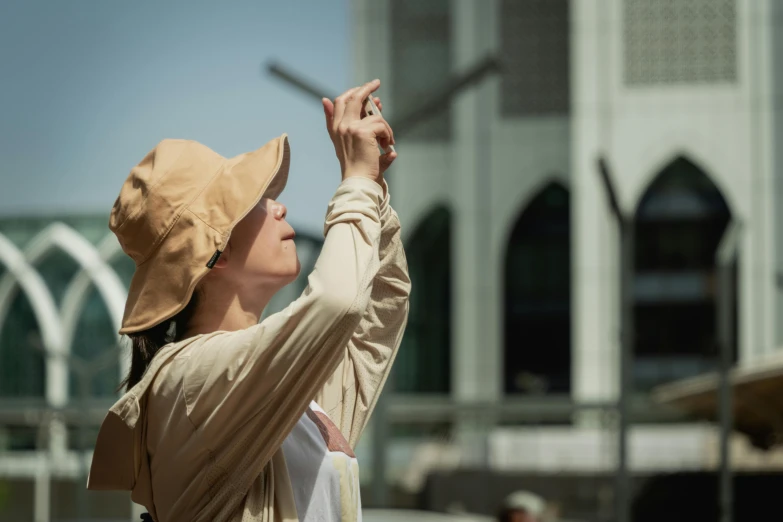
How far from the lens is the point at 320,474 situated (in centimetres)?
174

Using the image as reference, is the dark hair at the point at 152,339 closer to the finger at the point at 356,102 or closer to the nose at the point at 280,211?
the nose at the point at 280,211

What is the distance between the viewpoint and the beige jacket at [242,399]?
159 cm

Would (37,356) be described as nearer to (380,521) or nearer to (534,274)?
(534,274)

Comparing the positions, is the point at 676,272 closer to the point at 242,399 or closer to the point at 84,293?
the point at 84,293

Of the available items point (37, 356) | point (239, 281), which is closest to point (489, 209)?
point (37, 356)

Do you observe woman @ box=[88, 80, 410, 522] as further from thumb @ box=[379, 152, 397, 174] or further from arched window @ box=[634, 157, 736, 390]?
arched window @ box=[634, 157, 736, 390]

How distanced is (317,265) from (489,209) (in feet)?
112

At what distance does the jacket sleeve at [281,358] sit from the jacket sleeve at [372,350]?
29 centimetres

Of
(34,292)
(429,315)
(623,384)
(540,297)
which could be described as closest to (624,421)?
(623,384)

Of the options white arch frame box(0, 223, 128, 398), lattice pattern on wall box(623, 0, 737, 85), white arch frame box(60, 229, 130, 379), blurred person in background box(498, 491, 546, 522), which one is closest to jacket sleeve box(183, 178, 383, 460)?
blurred person in background box(498, 491, 546, 522)

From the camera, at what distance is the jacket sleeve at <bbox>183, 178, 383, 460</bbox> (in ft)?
5.20

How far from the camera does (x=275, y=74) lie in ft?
35.9

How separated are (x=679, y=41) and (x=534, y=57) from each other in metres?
4.05

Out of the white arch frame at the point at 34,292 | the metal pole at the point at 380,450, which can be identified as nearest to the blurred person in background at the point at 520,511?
the metal pole at the point at 380,450
